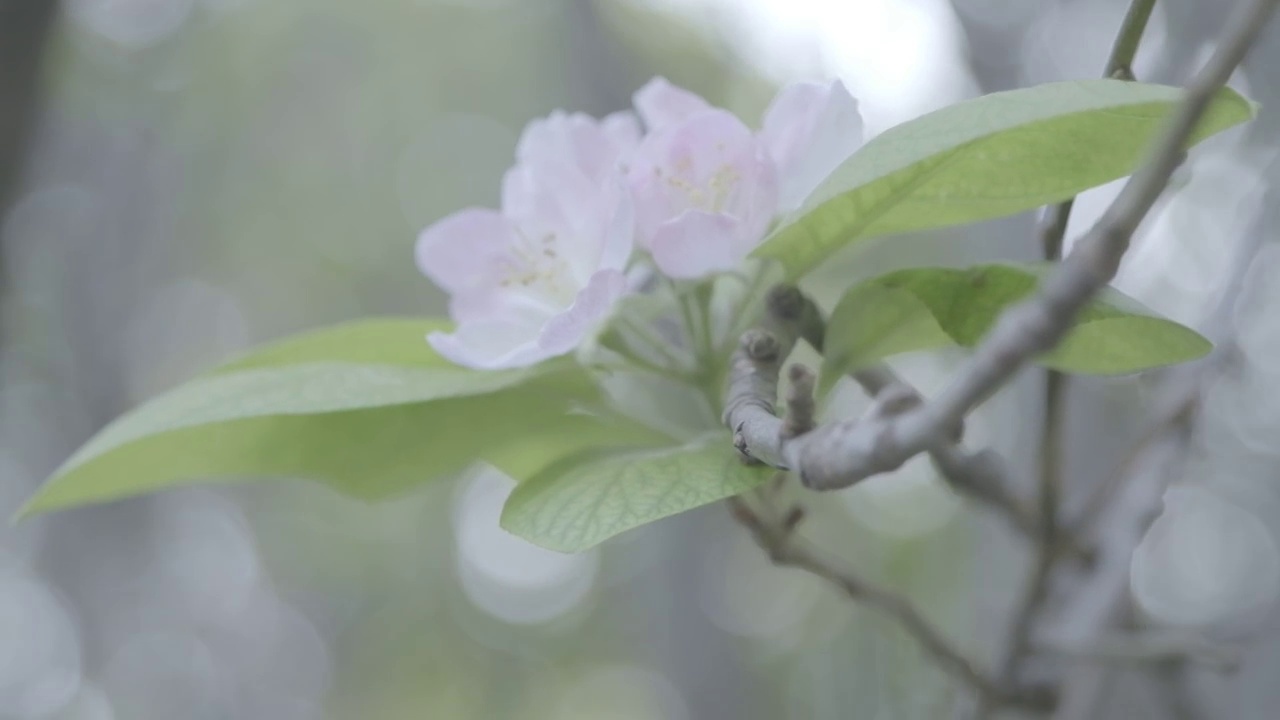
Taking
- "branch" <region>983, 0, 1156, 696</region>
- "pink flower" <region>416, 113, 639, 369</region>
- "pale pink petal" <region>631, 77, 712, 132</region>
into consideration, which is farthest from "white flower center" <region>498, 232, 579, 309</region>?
"branch" <region>983, 0, 1156, 696</region>

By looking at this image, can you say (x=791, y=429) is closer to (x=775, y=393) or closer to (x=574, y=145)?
(x=775, y=393)

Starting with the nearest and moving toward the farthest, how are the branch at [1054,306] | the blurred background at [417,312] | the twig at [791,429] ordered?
the branch at [1054,306] → the twig at [791,429] → the blurred background at [417,312]

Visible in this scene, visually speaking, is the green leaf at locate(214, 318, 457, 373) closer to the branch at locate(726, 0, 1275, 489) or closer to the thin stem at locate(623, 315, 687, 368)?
the thin stem at locate(623, 315, 687, 368)

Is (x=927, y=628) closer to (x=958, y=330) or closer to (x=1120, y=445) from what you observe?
(x=958, y=330)

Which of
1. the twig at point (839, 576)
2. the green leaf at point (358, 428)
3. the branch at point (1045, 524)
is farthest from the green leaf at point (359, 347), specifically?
the branch at point (1045, 524)

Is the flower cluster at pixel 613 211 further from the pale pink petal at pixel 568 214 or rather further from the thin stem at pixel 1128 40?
the thin stem at pixel 1128 40

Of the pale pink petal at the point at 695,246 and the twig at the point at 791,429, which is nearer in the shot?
the twig at the point at 791,429

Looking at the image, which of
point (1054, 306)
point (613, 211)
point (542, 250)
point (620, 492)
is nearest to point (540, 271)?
point (542, 250)

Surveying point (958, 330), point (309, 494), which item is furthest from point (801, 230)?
point (309, 494)

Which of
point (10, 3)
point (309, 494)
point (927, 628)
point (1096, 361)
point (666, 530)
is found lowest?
point (309, 494)
